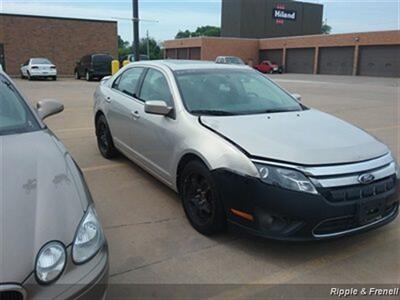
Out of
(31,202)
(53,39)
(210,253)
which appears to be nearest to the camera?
(31,202)

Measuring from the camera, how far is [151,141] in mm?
4613

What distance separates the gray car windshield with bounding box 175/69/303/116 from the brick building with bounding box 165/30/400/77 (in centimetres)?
3864

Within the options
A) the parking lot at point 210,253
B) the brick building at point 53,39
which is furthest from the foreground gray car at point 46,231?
the brick building at point 53,39

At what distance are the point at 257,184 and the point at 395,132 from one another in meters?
6.93

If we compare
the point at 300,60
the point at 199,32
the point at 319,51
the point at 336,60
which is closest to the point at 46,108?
the point at 336,60

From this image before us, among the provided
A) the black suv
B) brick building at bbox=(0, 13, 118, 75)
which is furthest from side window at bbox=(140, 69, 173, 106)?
brick building at bbox=(0, 13, 118, 75)

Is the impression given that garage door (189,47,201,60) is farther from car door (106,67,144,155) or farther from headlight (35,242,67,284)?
headlight (35,242,67,284)

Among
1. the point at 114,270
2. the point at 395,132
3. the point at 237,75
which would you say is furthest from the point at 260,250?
the point at 395,132

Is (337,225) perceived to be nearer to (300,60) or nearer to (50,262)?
(50,262)

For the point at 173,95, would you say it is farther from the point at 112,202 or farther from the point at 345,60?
the point at 345,60

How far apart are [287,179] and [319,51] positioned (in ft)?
155

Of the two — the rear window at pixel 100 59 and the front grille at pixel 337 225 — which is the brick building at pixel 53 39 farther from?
the front grille at pixel 337 225

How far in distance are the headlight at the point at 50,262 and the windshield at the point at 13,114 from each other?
1.35 meters

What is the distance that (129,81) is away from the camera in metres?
5.57
